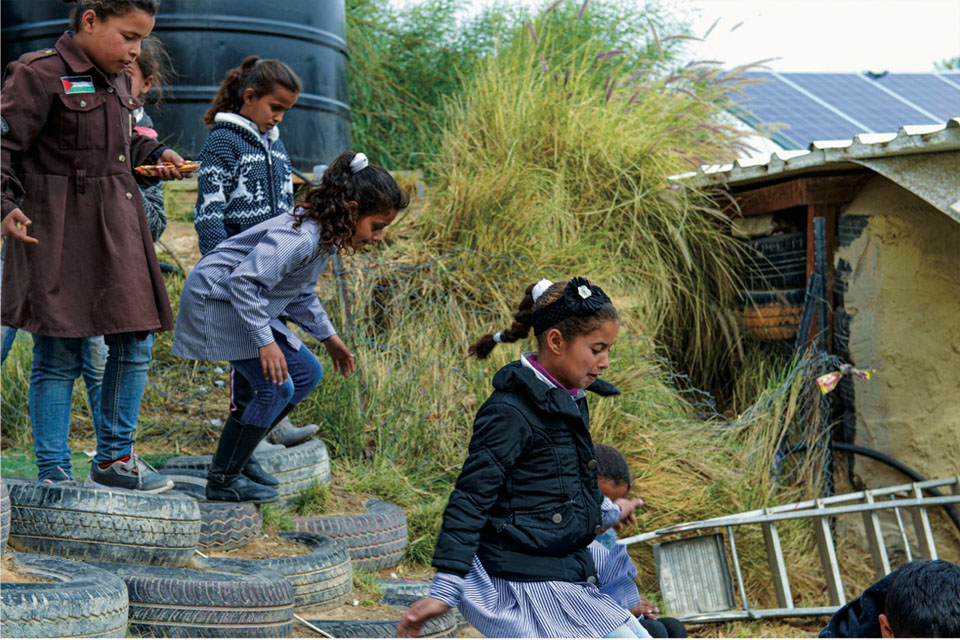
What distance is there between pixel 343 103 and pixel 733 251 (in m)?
3.33

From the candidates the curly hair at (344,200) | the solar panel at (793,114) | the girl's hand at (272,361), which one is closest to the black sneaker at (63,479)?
the girl's hand at (272,361)

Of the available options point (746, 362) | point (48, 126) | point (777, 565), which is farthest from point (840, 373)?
point (48, 126)

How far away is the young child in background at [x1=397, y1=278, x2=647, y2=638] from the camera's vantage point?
2492 millimetres

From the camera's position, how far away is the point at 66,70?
340cm

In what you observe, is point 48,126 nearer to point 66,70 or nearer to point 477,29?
point 66,70

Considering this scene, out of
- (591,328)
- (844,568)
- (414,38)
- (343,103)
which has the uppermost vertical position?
(414,38)

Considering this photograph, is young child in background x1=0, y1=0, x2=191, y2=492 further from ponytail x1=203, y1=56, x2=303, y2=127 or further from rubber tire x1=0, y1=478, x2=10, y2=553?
ponytail x1=203, y1=56, x2=303, y2=127

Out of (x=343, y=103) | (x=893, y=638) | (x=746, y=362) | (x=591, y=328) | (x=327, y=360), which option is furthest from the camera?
(x=343, y=103)

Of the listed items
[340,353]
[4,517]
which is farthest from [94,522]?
[340,353]

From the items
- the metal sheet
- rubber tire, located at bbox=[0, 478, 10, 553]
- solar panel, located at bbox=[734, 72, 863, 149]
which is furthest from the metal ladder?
solar panel, located at bbox=[734, 72, 863, 149]

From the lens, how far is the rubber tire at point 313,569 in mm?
3588

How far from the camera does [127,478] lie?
3594mm

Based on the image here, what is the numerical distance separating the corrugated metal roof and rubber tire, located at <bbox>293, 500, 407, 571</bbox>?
3.39 m

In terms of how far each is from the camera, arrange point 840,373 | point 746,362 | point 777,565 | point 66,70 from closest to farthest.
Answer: point 66,70 → point 777,565 → point 840,373 → point 746,362
